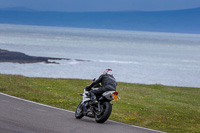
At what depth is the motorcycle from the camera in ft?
45.7

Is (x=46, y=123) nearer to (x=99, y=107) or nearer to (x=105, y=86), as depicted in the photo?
(x=99, y=107)

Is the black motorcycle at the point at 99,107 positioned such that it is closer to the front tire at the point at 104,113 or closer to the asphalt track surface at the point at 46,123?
the front tire at the point at 104,113

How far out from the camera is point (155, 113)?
64.7 ft

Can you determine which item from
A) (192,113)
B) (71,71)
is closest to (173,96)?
(192,113)

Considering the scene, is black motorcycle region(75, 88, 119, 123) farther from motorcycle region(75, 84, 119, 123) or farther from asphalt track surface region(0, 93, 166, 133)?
asphalt track surface region(0, 93, 166, 133)

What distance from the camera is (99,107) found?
46.7ft

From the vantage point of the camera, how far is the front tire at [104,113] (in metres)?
13.9

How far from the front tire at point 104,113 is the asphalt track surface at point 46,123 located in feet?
0.67

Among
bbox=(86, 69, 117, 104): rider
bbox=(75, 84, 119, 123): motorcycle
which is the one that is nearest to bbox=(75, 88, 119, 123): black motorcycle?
bbox=(75, 84, 119, 123): motorcycle

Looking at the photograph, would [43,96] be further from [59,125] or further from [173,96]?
[173,96]

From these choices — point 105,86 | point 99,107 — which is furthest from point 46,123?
point 105,86

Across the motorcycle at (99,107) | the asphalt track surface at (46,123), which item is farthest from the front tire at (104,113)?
the asphalt track surface at (46,123)

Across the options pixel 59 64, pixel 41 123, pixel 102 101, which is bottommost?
pixel 41 123

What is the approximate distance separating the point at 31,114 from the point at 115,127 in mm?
3514
